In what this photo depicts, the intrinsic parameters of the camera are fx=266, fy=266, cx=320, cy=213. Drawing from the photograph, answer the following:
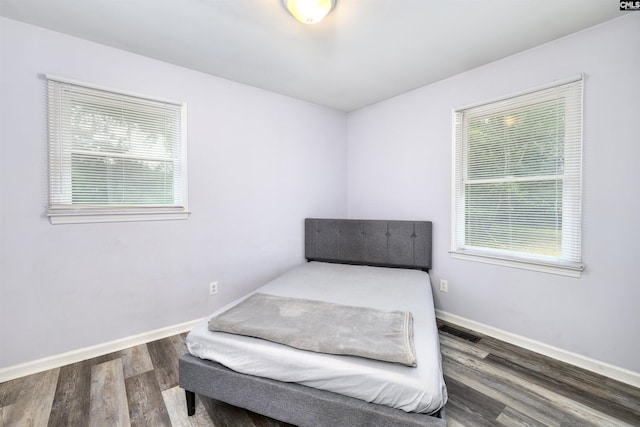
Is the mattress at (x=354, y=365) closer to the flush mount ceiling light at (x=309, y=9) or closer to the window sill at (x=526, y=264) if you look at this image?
the window sill at (x=526, y=264)

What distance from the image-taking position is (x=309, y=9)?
160cm

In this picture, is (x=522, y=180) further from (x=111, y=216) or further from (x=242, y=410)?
(x=111, y=216)

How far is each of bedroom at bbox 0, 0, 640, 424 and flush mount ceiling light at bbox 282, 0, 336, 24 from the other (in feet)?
4.38

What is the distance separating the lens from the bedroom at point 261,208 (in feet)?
6.04

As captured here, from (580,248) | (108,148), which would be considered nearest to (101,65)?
(108,148)

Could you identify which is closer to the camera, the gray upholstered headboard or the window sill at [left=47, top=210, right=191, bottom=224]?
the window sill at [left=47, top=210, right=191, bottom=224]

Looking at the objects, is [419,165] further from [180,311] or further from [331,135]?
[180,311]

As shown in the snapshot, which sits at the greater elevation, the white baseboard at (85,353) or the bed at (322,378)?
the bed at (322,378)

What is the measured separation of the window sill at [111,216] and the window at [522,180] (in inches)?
108

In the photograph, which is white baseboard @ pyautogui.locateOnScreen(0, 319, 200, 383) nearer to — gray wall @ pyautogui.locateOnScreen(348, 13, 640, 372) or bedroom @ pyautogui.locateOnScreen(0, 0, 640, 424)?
bedroom @ pyautogui.locateOnScreen(0, 0, 640, 424)

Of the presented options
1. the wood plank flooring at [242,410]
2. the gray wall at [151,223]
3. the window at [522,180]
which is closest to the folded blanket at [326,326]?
the wood plank flooring at [242,410]

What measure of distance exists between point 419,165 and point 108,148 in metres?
2.94

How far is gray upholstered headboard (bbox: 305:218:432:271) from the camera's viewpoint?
2.86m

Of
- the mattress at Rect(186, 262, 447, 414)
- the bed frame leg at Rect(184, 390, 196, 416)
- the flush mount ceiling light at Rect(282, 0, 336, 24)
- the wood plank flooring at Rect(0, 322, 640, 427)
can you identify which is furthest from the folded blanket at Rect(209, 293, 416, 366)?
the flush mount ceiling light at Rect(282, 0, 336, 24)
